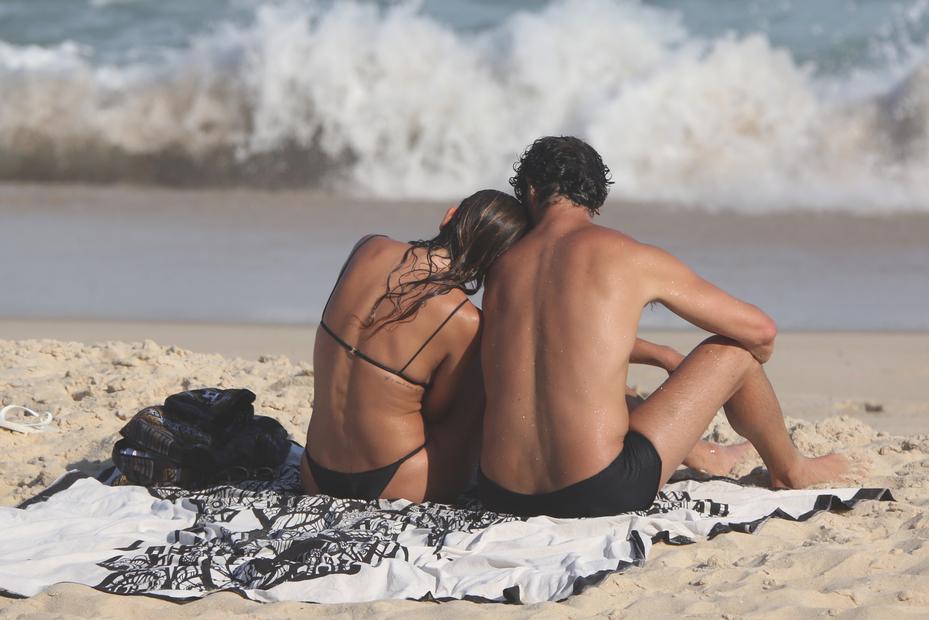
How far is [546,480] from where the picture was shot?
12.0 feet

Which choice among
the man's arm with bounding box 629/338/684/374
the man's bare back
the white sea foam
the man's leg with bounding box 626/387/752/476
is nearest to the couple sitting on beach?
the man's bare back

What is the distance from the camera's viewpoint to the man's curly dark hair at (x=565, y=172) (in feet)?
12.0

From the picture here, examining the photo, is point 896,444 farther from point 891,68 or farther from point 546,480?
point 891,68

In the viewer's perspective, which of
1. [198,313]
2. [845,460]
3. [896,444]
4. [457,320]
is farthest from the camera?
[198,313]

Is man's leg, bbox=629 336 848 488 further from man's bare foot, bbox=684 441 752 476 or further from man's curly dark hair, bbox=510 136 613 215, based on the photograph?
man's curly dark hair, bbox=510 136 613 215

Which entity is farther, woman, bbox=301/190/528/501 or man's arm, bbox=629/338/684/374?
man's arm, bbox=629/338/684/374

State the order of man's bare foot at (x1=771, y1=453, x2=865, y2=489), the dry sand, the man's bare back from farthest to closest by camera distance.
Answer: man's bare foot at (x1=771, y1=453, x2=865, y2=489) → the man's bare back → the dry sand

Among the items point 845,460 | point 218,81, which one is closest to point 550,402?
point 845,460

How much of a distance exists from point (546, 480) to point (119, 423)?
2.30 m

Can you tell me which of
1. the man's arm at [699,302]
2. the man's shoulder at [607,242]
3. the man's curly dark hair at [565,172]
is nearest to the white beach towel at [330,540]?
the man's arm at [699,302]

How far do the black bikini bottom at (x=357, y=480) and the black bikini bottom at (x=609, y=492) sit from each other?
1.20 feet

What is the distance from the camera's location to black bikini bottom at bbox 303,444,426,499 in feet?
12.8

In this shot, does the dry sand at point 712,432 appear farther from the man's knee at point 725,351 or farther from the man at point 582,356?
the man's knee at point 725,351

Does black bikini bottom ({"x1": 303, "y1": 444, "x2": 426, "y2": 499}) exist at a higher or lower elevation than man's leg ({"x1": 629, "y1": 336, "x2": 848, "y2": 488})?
lower
